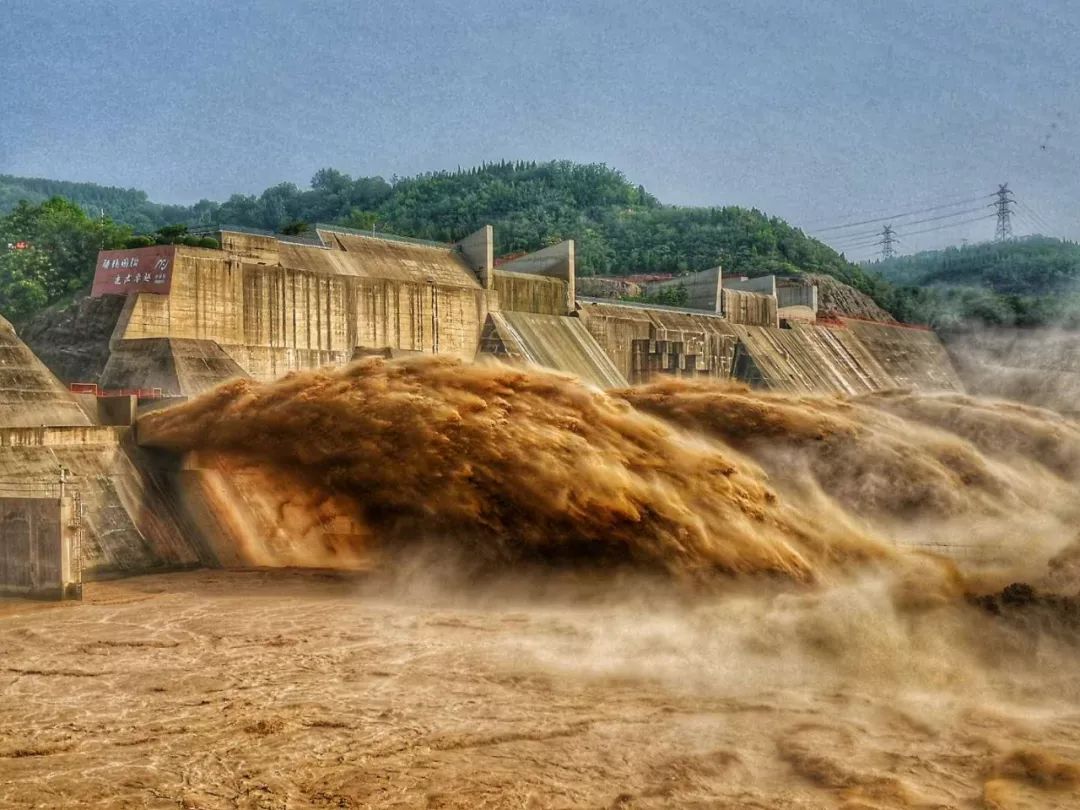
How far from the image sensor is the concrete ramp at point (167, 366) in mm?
30562

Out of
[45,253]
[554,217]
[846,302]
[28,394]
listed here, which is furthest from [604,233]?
[28,394]

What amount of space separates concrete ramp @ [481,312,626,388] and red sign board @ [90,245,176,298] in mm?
15223

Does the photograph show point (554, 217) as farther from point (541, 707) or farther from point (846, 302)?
point (541, 707)

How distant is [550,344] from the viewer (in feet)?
154

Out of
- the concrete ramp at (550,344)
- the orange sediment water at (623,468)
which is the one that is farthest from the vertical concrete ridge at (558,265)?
the orange sediment water at (623,468)

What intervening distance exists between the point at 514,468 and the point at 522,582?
202cm

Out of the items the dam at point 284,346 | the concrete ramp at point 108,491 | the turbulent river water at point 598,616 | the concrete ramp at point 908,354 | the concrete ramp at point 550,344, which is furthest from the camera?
the concrete ramp at point 908,354

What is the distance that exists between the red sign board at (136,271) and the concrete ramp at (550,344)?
15223 mm

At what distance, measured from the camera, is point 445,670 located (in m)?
11.6

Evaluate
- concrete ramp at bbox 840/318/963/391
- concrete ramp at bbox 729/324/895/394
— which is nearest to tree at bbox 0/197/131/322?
concrete ramp at bbox 729/324/895/394

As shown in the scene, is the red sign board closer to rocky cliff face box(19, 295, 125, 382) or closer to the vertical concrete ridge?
rocky cliff face box(19, 295, 125, 382)

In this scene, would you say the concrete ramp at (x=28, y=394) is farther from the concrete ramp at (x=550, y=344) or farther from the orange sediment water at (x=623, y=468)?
the concrete ramp at (x=550, y=344)

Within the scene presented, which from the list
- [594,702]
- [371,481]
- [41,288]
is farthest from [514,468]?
[41,288]

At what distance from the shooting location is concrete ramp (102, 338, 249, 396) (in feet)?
100
